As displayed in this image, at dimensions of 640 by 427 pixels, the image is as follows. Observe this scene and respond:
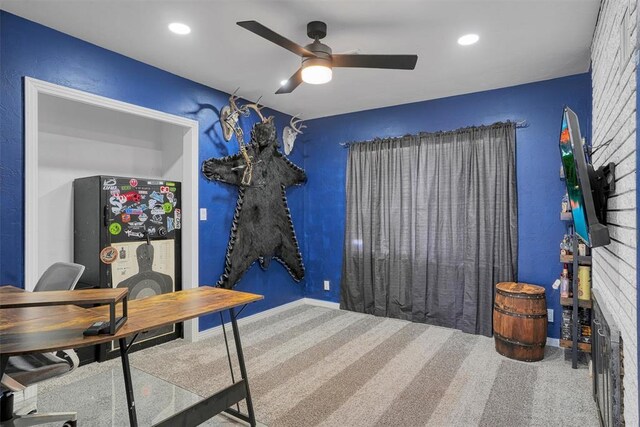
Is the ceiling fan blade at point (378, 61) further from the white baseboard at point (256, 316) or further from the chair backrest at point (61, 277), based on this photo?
the white baseboard at point (256, 316)

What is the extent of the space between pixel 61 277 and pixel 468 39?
321 cm

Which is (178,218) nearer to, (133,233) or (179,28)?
(133,233)

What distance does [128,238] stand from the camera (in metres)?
3.11

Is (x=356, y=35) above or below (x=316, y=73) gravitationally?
above

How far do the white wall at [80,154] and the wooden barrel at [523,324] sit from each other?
3.50 m

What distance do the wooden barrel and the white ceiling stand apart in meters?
2.02

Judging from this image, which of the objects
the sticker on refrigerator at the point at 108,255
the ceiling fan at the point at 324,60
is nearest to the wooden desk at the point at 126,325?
the sticker on refrigerator at the point at 108,255

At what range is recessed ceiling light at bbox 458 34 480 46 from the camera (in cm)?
260

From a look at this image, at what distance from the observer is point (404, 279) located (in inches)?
163

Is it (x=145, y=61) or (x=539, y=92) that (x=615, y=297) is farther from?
(x=145, y=61)

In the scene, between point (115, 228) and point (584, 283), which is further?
point (115, 228)

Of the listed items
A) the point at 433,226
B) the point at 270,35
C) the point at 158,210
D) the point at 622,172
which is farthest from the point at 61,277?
the point at 433,226

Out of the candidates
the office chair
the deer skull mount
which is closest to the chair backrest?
the office chair

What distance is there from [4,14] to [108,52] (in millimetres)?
639
